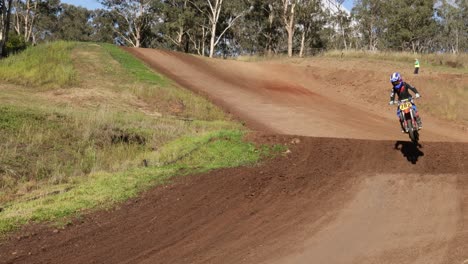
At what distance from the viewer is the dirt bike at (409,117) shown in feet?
40.5

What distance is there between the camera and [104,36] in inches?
2906

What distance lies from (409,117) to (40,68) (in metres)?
19.5

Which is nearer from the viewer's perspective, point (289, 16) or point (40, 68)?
point (40, 68)

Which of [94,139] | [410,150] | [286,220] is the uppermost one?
[94,139]

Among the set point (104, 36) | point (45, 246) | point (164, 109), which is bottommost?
point (45, 246)

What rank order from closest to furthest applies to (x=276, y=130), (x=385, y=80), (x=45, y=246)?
(x=45, y=246), (x=276, y=130), (x=385, y=80)

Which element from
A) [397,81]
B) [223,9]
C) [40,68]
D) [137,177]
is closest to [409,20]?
[223,9]

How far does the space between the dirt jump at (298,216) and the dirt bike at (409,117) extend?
0.50 metres

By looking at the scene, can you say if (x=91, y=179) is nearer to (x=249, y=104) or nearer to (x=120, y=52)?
(x=249, y=104)

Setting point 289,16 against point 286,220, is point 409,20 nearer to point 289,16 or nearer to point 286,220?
point 289,16

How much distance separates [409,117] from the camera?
12.4m

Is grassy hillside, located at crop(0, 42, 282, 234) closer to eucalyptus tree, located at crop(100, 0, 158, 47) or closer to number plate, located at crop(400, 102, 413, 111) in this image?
number plate, located at crop(400, 102, 413, 111)

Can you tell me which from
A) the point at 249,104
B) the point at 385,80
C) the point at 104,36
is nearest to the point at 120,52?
the point at 249,104

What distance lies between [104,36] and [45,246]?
71239mm
